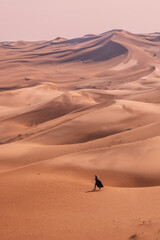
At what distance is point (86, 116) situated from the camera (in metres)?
20.9

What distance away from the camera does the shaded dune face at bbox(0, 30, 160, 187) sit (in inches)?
457

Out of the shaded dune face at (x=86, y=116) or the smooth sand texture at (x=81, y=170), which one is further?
the shaded dune face at (x=86, y=116)

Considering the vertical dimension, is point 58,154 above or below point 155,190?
below

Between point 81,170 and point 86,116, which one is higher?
point 81,170

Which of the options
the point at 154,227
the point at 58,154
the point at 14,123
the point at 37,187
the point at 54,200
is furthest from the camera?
the point at 14,123

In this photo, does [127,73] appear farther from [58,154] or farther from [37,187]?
[37,187]

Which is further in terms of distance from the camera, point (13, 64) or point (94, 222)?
point (13, 64)

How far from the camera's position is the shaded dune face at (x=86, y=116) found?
11617 millimetres

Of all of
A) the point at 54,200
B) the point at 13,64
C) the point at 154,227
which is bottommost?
the point at 13,64

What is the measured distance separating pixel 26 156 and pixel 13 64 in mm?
52748

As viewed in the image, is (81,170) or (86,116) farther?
(86,116)

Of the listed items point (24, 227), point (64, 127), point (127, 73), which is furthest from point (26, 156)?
point (127, 73)

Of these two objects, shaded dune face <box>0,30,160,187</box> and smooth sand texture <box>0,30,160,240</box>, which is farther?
shaded dune face <box>0,30,160,187</box>

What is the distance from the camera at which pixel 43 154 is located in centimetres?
1460
